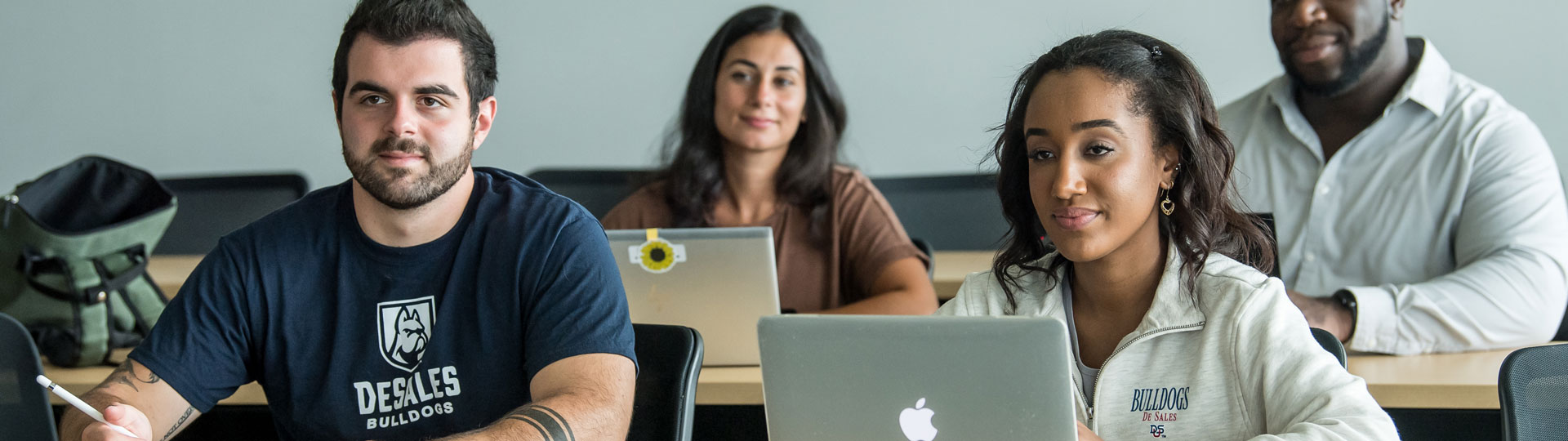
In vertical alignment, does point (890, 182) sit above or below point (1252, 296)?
below

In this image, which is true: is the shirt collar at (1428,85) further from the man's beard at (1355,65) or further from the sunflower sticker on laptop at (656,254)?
the sunflower sticker on laptop at (656,254)

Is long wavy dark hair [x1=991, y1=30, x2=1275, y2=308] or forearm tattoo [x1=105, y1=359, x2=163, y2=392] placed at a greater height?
long wavy dark hair [x1=991, y1=30, x2=1275, y2=308]

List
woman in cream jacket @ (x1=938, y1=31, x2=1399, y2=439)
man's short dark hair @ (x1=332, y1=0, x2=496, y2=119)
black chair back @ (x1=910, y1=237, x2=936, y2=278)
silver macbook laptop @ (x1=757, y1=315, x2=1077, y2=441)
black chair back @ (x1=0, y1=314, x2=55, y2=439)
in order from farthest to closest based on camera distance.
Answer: black chair back @ (x1=910, y1=237, x2=936, y2=278) < black chair back @ (x1=0, y1=314, x2=55, y2=439) < man's short dark hair @ (x1=332, y1=0, x2=496, y2=119) < woman in cream jacket @ (x1=938, y1=31, x2=1399, y2=439) < silver macbook laptop @ (x1=757, y1=315, x2=1077, y2=441)

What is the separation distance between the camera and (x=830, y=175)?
259cm

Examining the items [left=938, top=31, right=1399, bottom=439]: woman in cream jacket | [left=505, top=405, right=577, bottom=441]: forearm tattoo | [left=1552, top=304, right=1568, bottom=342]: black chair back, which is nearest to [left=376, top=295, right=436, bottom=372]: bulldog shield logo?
[left=505, top=405, right=577, bottom=441]: forearm tattoo

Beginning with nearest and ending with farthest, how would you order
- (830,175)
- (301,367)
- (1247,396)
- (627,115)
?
(1247,396)
(301,367)
(830,175)
(627,115)

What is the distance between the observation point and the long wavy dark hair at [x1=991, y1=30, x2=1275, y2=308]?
1.42 m

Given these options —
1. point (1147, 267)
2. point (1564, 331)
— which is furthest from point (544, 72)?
point (1564, 331)

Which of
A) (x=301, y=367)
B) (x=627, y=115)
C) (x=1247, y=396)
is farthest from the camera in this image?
(x=627, y=115)

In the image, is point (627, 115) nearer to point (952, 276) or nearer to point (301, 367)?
point (952, 276)

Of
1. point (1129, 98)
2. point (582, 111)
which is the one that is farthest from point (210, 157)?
point (1129, 98)

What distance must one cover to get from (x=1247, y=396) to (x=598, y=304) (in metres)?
0.78

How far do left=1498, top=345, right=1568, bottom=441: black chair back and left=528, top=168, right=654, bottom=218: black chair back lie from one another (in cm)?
204

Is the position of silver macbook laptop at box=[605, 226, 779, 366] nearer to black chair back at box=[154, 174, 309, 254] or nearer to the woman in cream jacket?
the woman in cream jacket
